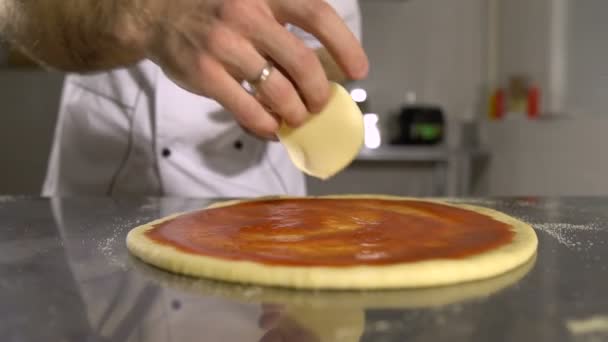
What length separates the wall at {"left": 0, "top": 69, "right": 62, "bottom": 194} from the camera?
2.29 metres

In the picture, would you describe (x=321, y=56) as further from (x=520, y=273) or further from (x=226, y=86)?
(x=520, y=273)

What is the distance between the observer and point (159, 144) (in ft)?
3.41

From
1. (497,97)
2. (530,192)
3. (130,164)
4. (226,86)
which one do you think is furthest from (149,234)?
(497,97)

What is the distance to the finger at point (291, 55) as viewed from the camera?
58 cm

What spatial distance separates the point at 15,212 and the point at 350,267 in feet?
1.82

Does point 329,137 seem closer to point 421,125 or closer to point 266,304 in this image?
point 266,304

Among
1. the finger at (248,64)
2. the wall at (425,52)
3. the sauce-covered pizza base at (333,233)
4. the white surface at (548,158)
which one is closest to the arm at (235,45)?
the finger at (248,64)

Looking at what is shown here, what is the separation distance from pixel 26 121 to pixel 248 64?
1987 millimetres

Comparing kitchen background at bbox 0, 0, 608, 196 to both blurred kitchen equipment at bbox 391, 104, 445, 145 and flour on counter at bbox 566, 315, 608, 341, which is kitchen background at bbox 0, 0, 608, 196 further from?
flour on counter at bbox 566, 315, 608, 341

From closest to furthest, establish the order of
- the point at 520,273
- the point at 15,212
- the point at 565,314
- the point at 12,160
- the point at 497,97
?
the point at 565,314, the point at 520,273, the point at 15,212, the point at 497,97, the point at 12,160

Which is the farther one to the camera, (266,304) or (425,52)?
(425,52)

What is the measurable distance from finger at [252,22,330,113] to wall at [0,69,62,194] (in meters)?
1.92

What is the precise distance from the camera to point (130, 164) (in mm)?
1071

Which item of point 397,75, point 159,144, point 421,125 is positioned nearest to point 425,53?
point 397,75
